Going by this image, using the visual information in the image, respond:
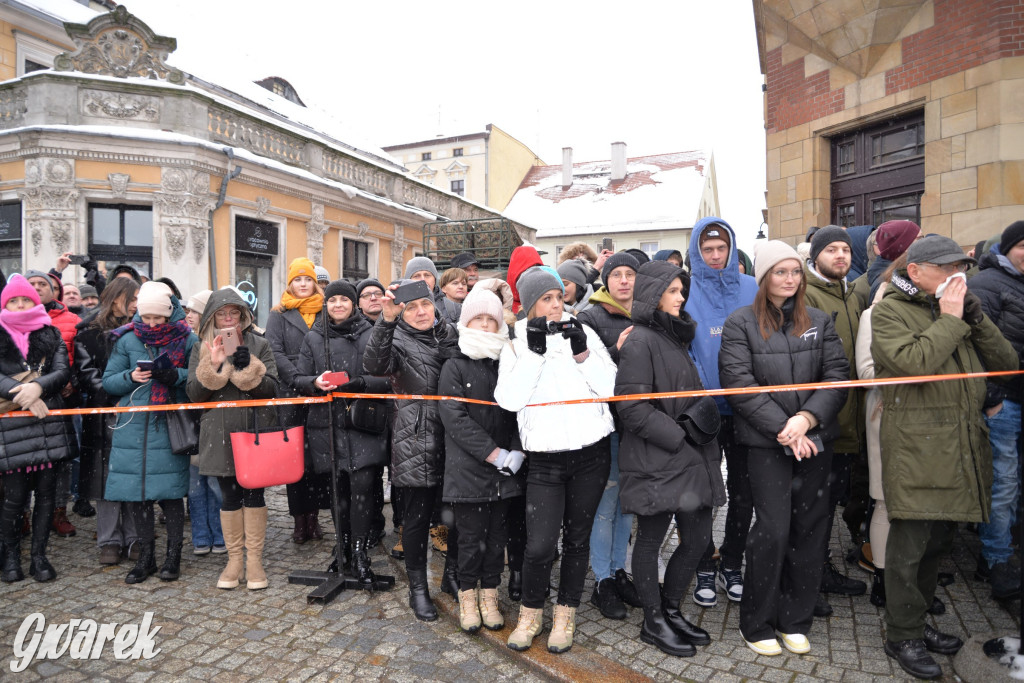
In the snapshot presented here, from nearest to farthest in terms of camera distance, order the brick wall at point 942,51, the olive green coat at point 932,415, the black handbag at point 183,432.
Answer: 1. the olive green coat at point 932,415
2. the black handbag at point 183,432
3. the brick wall at point 942,51

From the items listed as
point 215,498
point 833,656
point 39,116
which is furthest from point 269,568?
point 39,116

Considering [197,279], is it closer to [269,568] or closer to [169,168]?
[169,168]

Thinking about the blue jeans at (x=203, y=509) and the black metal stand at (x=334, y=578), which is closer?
the black metal stand at (x=334, y=578)

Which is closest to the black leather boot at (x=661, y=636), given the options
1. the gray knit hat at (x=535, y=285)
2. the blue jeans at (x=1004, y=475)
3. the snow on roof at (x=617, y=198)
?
the gray knit hat at (x=535, y=285)

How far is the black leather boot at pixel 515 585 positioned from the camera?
161 inches

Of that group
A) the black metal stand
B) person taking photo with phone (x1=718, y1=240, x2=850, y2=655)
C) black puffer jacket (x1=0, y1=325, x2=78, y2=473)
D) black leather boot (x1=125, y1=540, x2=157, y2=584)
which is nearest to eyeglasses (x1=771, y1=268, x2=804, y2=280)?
person taking photo with phone (x1=718, y1=240, x2=850, y2=655)

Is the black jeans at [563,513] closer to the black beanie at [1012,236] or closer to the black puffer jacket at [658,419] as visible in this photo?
the black puffer jacket at [658,419]

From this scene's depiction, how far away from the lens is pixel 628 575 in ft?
13.6

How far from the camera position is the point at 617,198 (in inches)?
1500

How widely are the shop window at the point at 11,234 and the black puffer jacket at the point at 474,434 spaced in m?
13.2

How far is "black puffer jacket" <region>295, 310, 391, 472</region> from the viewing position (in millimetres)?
4613

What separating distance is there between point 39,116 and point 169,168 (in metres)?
2.43

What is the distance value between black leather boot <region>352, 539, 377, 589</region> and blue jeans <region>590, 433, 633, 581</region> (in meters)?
1.54

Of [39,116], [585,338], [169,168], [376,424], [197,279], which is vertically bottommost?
[376,424]
